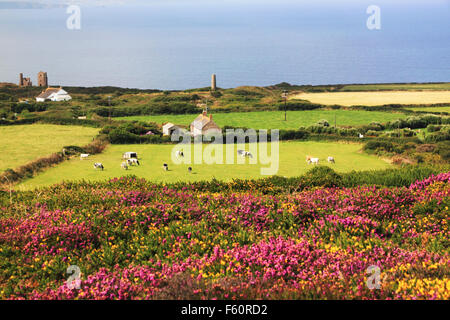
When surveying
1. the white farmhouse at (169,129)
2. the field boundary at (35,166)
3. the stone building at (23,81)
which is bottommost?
the field boundary at (35,166)

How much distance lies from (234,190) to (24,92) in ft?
412

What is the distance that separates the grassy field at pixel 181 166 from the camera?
39.1 meters

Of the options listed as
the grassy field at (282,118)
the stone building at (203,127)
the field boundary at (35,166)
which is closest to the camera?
the field boundary at (35,166)

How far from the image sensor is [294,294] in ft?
30.3

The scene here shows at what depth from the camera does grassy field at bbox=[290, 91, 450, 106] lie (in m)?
103

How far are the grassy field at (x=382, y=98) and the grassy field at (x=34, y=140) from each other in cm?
5762

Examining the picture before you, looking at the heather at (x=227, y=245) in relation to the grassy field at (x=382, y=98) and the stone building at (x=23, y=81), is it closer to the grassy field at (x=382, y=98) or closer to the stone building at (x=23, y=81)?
the grassy field at (x=382, y=98)

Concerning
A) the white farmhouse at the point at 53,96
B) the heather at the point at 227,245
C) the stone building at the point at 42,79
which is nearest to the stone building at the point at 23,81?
the stone building at the point at 42,79

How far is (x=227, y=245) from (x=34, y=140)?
53462 mm

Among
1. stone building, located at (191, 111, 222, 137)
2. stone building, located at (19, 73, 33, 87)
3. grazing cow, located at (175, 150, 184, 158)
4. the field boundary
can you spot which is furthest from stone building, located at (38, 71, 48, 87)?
grazing cow, located at (175, 150, 184, 158)

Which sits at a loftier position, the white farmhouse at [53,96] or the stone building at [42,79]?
the stone building at [42,79]
